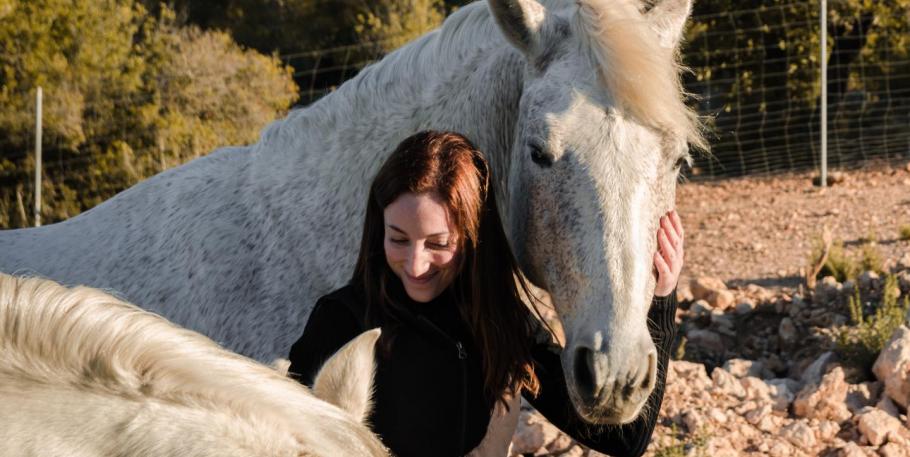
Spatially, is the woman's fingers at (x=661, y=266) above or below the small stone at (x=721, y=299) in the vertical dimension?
above

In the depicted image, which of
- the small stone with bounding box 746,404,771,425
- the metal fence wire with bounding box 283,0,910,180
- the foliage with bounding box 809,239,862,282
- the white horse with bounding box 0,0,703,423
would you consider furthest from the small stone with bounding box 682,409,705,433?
the metal fence wire with bounding box 283,0,910,180

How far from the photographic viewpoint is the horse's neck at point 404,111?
293 cm

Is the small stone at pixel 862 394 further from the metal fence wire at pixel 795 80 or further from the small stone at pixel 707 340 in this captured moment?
the metal fence wire at pixel 795 80

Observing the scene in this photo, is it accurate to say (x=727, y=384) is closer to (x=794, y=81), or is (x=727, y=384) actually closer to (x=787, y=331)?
(x=787, y=331)

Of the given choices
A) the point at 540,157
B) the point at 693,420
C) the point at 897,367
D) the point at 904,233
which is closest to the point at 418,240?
the point at 540,157

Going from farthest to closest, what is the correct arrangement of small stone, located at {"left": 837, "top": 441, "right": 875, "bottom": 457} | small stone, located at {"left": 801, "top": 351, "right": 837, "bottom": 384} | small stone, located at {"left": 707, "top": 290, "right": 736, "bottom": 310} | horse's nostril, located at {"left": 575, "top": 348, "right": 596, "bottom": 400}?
small stone, located at {"left": 707, "top": 290, "right": 736, "bottom": 310} < small stone, located at {"left": 801, "top": 351, "right": 837, "bottom": 384} < small stone, located at {"left": 837, "top": 441, "right": 875, "bottom": 457} < horse's nostril, located at {"left": 575, "top": 348, "right": 596, "bottom": 400}

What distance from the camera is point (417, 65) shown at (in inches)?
123

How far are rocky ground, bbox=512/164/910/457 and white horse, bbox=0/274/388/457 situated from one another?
3.09m

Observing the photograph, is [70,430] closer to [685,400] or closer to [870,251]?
[685,400]

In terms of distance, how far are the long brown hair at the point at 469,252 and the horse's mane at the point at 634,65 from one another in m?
0.39

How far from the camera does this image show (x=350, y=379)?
1.65m

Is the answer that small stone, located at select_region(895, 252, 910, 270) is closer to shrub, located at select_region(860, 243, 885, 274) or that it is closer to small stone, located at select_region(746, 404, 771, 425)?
shrub, located at select_region(860, 243, 885, 274)

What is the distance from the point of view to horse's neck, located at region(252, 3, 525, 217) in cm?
293

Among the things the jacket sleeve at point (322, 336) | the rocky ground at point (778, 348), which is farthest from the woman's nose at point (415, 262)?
the rocky ground at point (778, 348)
